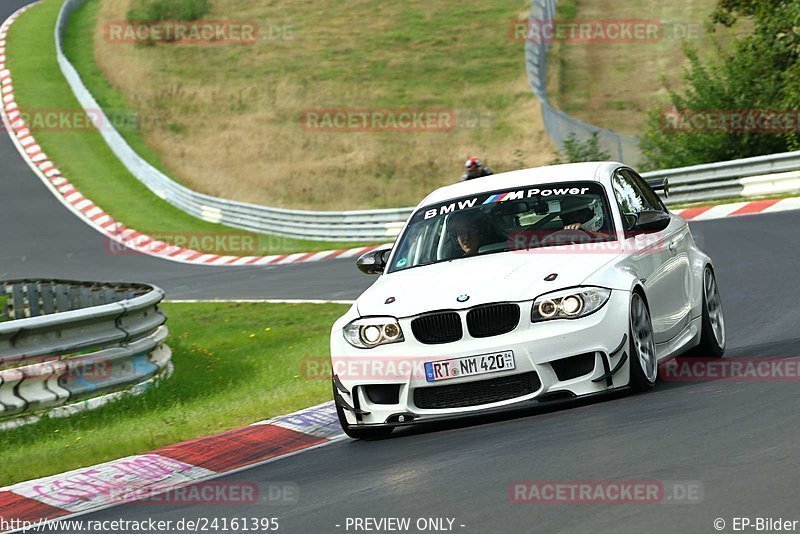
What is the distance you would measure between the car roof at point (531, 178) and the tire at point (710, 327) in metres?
1.17

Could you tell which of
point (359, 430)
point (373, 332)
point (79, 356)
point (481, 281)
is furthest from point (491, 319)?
point (79, 356)

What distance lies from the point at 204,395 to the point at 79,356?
1.66 meters

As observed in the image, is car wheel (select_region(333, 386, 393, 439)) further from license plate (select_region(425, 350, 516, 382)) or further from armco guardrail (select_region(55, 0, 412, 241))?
armco guardrail (select_region(55, 0, 412, 241))

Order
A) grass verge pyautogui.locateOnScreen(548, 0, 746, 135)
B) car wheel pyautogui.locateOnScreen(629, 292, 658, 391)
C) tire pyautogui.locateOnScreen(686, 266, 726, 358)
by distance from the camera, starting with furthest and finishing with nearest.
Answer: grass verge pyautogui.locateOnScreen(548, 0, 746, 135), tire pyautogui.locateOnScreen(686, 266, 726, 358), car wheel pyautogui.locateOnScreen(629, 292, 658, 391)

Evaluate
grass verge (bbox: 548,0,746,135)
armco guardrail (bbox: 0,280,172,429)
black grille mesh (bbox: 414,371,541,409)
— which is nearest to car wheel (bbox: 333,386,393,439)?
black grille mesh (bbox: 414,371,541,409)

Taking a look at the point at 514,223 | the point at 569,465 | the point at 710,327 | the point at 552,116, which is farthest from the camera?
the point at 552,116

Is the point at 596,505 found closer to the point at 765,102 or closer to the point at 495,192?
the point at 495,192

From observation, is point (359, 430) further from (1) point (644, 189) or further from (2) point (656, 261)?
(1) point (644, 189)

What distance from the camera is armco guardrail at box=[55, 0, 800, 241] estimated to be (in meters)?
22.8

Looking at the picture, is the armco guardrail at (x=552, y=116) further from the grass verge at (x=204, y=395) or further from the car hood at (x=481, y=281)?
the car hood at (x=481, y=281)

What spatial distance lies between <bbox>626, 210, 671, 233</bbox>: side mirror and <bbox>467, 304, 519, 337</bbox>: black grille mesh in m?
1.34

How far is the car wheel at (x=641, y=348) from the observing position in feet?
26.7

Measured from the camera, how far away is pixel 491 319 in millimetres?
8031

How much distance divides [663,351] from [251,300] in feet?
A: 39.2
